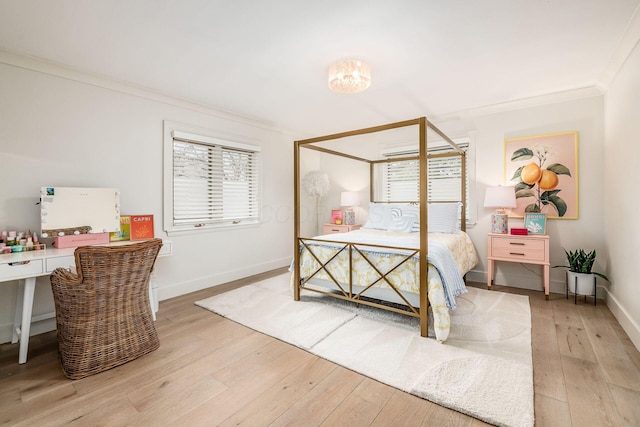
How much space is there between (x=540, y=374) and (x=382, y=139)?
12.2 feet

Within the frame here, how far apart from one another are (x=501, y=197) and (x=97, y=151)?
444cm

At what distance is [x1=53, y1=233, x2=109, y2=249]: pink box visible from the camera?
2.43m

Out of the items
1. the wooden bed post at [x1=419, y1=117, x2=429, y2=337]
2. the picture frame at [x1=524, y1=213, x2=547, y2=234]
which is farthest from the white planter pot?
the wooden bed post at [x1=419, y1=117, x2=429, y2=337]

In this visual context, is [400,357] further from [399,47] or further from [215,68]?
[215,68]

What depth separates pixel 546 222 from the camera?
3500 mm

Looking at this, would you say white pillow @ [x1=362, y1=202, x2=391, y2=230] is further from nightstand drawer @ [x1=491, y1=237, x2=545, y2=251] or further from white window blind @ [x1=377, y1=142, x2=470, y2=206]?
nightstand drawer @ [x1=491, y1=237, x2=545, y2=251]

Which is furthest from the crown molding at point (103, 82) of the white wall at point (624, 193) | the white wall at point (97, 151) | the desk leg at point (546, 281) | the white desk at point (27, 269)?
the desk leg at point (546, 281)

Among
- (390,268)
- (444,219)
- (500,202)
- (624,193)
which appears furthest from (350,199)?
(624,193)

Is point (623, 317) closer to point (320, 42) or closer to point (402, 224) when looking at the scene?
point (402, 224)

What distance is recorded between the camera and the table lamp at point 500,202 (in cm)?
344

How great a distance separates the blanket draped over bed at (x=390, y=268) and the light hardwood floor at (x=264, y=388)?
70 centimetres

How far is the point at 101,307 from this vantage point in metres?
1.94

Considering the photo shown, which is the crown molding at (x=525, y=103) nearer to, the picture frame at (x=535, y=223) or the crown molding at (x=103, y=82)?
the picture frame at (x=535, y=223)

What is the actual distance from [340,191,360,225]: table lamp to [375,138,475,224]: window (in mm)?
352
